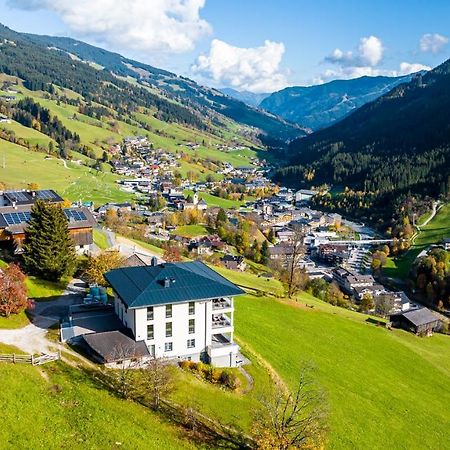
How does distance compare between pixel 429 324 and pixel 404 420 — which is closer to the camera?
pixel 404 420

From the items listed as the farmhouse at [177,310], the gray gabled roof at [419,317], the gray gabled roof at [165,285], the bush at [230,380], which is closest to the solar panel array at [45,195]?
the gray gabled roof at [165,285]

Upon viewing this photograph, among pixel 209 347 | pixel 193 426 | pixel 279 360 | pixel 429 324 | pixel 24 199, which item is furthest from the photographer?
pixel 429 324

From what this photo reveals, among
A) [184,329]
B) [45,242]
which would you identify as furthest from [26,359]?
[45,242]

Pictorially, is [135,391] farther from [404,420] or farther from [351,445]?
[404,420]

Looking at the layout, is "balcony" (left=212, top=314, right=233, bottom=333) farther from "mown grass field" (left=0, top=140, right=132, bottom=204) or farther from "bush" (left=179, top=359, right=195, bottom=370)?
"mown grass field" (left=0, top=140, right=132, bottom=204)

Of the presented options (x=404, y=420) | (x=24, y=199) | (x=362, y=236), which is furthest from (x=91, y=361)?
(x=362, y=236)

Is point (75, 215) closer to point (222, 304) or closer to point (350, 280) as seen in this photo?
point (222, 304)

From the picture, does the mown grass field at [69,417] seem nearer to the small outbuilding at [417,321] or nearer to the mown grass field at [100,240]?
the mown grass field at [100,240]
